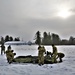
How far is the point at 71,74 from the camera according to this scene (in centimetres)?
1444

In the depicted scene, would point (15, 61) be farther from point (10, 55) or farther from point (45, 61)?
point (45, 61)

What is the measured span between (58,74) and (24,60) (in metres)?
8.86

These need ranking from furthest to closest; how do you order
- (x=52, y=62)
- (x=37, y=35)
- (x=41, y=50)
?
(x=37, y=35), (x=52, y=62), (x=41, y=50)

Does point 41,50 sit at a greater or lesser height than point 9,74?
greater

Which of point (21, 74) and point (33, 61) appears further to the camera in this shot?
point (33, 61)

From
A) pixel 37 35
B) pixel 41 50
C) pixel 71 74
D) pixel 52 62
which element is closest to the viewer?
pixel 71 74

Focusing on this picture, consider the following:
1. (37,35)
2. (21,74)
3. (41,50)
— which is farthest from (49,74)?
(37,35)

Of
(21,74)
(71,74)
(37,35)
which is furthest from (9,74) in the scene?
(37,35)

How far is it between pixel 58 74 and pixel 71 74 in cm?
79

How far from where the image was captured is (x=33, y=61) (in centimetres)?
2267

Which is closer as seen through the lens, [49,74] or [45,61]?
[49,74]

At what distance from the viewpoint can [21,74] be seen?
14602 mm

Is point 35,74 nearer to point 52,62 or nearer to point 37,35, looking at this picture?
point 52,62

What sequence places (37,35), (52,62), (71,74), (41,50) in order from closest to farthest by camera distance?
(71,74), (41,50), (52,62), (37,35)
